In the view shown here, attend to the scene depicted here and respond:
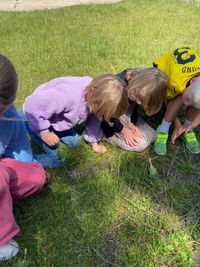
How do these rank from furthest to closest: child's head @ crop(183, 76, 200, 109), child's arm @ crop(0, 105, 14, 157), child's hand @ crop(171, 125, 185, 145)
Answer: child's hand @ crop(171, 125, 185, 145), child's head @ crop(183, 76, 200, 109), child's arm @ crop(0, 105, 14, 157)

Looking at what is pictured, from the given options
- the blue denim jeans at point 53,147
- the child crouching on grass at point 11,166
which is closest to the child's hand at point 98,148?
the blue denim jeans at point 53,147

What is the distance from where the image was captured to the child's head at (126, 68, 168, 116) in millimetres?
2641

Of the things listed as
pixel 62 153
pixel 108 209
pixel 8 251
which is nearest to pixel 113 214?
pixel 108 209

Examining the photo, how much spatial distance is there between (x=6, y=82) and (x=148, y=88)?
1084 mm

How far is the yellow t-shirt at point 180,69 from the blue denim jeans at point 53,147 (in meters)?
0.77

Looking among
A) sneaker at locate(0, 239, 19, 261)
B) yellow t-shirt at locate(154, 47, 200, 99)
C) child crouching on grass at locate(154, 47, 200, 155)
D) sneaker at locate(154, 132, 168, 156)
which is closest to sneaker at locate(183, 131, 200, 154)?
child crouching on grass at locate(154, 47, 200, 155)

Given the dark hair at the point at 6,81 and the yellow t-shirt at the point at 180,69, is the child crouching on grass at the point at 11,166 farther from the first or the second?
the yellow t-shirt at the point at 180,69

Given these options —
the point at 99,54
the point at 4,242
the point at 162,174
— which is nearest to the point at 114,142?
the point at 162,174

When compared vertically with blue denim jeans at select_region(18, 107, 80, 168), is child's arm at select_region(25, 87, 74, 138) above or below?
above

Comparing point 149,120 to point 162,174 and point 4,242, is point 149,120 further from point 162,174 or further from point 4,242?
point 4,242

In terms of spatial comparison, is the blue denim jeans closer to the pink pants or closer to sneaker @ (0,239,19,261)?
the pink pants

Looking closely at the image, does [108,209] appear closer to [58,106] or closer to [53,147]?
[53,147]

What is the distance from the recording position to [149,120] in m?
3.21

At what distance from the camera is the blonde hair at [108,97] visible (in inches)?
96.3
